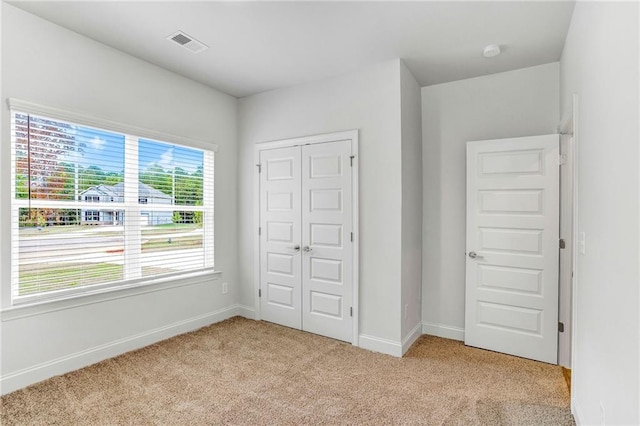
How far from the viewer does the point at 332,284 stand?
3.51m

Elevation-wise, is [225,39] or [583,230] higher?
[225,39]

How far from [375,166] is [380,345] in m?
1.70

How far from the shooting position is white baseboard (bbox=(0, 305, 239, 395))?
2.38 m

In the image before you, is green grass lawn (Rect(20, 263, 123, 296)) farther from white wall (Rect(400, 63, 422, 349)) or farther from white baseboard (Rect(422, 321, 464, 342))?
white baseboard (Rect(422, 321, 464, 342))

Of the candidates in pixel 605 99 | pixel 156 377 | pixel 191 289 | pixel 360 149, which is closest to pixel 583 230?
pixel 605 99

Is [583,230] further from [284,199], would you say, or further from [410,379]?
[284,199]

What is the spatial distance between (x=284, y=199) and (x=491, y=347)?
8.44ft

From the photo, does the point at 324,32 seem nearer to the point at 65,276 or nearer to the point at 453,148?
the point at 453,148

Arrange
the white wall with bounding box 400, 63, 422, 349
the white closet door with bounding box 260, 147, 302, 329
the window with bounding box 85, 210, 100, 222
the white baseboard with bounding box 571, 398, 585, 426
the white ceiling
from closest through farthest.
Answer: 1. the white baseboard with bounding box 571, 398, 585, 426
2. the white ceiling
3. the window with bounding box 85, 210, 100, 222
4. the white wall with bounding box 400, 63, 422, 349
5. the white closet door with bounding box 260, 147, 302, 329

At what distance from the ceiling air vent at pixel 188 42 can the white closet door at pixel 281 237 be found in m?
1.31

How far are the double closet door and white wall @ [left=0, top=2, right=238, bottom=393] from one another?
591 mm

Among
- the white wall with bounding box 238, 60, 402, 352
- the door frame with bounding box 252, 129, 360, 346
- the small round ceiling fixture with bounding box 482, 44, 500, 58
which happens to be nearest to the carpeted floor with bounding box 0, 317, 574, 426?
the white wall with bounding box 238, 60, 402, 352

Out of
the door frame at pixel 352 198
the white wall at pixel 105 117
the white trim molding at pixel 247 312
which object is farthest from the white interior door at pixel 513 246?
the white wall at pixel 105 117

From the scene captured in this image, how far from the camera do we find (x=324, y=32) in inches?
104
